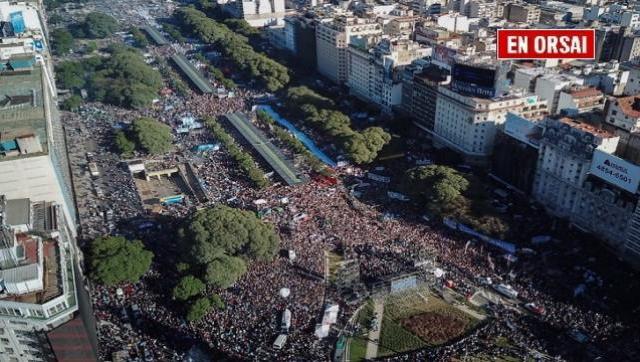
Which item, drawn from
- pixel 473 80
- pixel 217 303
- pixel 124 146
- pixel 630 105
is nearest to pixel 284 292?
pixel 217 303

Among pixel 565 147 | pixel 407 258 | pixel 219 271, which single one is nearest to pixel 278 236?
pixel 219 271

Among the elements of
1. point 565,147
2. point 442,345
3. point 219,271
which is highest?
point 565,147

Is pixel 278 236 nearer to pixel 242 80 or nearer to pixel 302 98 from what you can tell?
pixel 302 98

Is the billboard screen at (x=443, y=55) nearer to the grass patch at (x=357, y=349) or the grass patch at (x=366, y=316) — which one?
the grass patch at (x=366, y=316)

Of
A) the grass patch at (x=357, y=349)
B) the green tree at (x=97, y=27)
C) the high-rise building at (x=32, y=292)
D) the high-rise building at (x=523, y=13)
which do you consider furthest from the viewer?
the green tree at (x=97, y=27)

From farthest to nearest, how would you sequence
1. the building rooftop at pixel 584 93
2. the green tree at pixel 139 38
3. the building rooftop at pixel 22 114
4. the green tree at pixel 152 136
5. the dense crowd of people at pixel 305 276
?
the green tree at pixel 139 38, the green tree at pixel 152 136, the building rooftop at pixel 584 93, the building rooftop at pixel 22 114, the dense crowd of people at pixel 305 276

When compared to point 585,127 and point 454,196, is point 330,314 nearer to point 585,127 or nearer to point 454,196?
point 454,196

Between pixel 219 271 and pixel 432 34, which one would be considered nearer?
pixel 219 271

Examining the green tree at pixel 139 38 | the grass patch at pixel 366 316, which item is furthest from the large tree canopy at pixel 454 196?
the green tree at pixel 139 38
